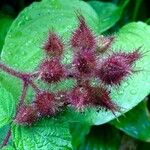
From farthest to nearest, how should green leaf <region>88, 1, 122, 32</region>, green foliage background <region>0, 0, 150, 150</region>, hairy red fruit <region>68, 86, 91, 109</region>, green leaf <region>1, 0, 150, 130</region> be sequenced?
green leaf <region>88, 1, 122, 32</region> < green leaf <region>1, 0, 150, 130</region> < green foliage background <region>0, 0, 150, 150</region> < hairy red fruit <region>68, 86, 91, 109</region>

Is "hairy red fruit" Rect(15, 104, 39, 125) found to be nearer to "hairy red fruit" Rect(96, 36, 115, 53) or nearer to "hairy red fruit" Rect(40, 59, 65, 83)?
"hairy red fruit" Rect(40, 59, 65, 83)

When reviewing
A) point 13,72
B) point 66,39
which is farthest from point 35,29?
point 13,72

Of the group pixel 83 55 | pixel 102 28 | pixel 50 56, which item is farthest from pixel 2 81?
pixel 102 28

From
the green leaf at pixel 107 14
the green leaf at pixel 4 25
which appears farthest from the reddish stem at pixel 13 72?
the green leaf at pixel 107 14

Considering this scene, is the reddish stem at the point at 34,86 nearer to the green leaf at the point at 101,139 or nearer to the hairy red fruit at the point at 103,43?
the hairy red fruit at the point at 103,43

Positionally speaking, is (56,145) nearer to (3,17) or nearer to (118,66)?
(118,66)

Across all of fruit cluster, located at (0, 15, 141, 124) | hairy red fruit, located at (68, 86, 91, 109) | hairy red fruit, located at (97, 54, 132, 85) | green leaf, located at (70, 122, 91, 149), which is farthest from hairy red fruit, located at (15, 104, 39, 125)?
green leaf, located at (70, 122, 91, 149)
